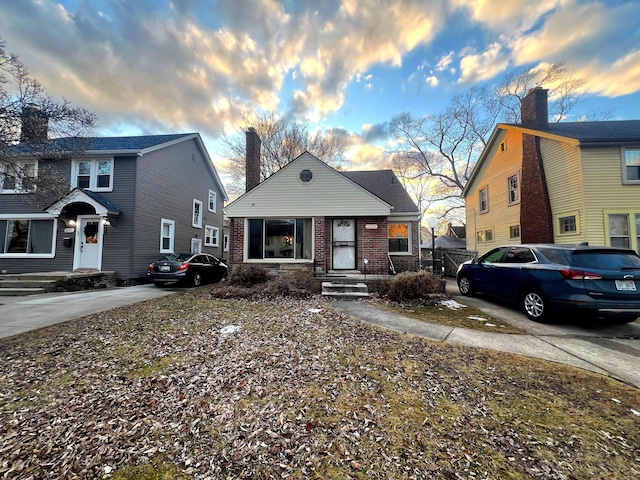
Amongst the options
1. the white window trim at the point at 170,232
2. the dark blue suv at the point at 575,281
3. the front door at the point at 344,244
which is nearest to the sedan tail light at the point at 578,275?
the dark blue suv at the point at 575,281

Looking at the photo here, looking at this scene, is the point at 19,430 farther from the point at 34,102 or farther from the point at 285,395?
→ the point at 34,102

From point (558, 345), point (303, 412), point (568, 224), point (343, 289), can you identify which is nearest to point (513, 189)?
point (568, 224)

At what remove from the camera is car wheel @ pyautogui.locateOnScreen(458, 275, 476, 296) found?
8.48 m

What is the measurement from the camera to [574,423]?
2441 millimetres

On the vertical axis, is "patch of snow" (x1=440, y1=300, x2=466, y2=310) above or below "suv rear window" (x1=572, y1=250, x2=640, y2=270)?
below

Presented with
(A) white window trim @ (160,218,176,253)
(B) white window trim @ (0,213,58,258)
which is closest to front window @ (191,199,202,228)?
(A) white window trim @ (160,218,176,253)

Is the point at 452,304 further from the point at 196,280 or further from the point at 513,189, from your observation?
the point at 513,189

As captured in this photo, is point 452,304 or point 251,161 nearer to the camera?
point 452,304

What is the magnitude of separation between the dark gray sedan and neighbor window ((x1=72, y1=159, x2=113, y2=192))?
4.50 meters

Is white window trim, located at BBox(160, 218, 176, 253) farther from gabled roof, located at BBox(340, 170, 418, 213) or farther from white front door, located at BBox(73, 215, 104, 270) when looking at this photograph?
gabled roof, located at BBox(340, 170, 418, 213)

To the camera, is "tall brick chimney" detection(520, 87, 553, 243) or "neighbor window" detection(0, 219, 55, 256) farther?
"neighbor window" detection(0, 219, 55, 256)

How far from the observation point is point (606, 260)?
532 centimetres

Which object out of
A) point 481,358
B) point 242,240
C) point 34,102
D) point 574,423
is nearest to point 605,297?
point 481,358

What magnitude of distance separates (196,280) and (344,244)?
6.90 m
